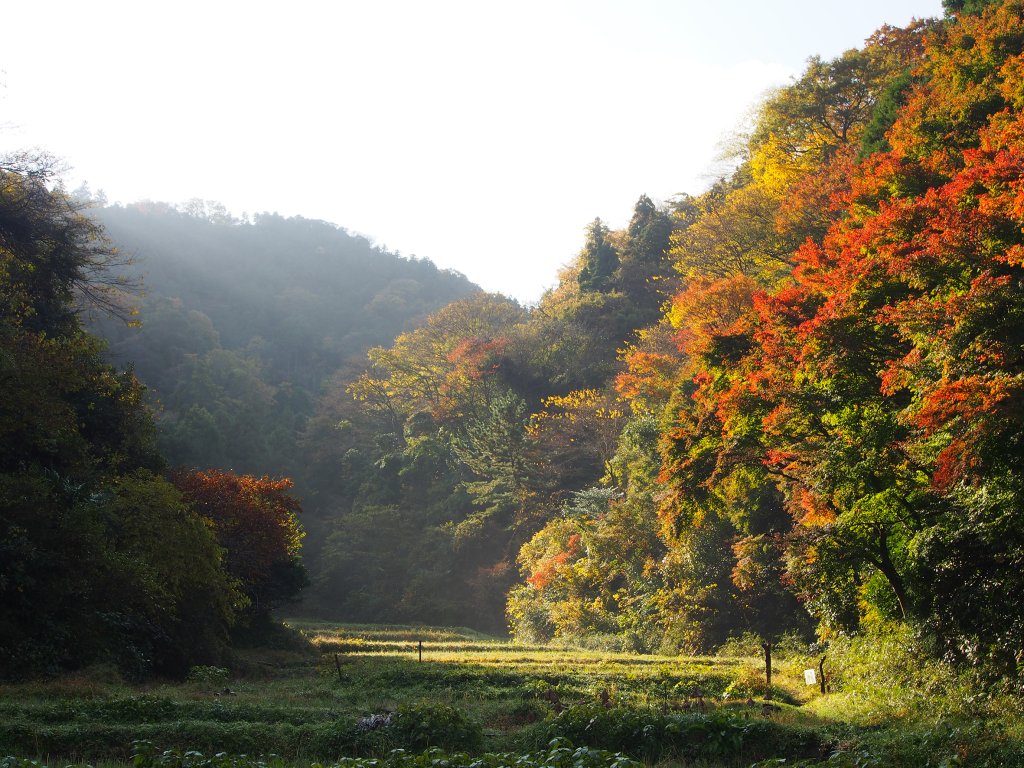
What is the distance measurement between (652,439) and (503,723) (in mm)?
23469

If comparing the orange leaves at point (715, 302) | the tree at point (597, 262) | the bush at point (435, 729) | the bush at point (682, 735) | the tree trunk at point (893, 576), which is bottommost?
the bush at point (682, 735)

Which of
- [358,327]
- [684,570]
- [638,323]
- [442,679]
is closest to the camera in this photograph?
[442,679]

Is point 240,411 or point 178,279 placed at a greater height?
point 178,279

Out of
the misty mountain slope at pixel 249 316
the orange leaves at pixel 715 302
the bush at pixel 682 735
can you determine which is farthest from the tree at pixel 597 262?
the bush at pixel 682 735

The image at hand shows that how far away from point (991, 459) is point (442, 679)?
508 inches

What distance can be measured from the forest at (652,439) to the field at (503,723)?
1.98 meters

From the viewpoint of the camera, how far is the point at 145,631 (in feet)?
Answer: 72.2

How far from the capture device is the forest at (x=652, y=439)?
15.5 m

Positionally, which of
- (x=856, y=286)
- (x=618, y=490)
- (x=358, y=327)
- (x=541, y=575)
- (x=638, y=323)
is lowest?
(x=541, y=575)

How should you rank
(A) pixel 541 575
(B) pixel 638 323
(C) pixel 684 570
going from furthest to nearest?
(B) pixel 638 323 → (A) pixel 541 575 → (C) pixel 684 570

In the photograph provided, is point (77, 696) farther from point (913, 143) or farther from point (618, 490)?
A: point (618, 490)

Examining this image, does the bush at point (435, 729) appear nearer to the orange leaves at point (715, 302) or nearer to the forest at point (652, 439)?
the forest at point (652, 439)

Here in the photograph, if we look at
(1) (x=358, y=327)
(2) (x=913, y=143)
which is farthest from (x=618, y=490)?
(1) (x=358, y=327)

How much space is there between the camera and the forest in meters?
15.5
